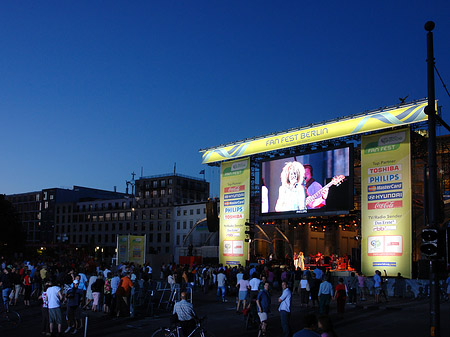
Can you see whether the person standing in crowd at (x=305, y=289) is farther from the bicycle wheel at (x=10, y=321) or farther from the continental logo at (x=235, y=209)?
the continental logo at (x=235, y=209)

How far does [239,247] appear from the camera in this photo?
4016 cm

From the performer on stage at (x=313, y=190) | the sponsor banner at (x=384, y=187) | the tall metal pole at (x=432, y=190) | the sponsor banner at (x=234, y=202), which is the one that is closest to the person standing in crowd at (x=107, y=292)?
the tall metal pole at (x=432, y=190)

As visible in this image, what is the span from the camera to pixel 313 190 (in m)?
35.2

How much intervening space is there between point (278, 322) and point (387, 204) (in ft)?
48.5

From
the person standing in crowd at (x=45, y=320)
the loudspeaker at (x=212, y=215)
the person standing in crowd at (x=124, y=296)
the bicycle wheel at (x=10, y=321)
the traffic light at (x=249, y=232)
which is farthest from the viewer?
the loudspeaker at (x=212, y=215)

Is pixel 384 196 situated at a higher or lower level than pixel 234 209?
higher

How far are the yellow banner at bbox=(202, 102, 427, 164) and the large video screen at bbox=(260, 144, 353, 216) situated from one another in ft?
3.44

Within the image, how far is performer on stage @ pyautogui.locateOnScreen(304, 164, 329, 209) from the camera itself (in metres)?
34.5

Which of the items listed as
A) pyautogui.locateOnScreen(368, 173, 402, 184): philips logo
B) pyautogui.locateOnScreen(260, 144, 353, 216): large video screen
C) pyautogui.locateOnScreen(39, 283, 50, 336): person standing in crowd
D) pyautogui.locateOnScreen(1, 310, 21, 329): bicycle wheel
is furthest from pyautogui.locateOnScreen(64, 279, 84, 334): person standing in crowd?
pyautogui.locateOnScreen(260, 144, 353, 216): large video screen

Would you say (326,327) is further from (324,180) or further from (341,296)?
(324,180)

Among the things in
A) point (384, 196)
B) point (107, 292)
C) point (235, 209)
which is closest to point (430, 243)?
point (107, 292)

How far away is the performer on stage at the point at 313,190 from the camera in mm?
34469

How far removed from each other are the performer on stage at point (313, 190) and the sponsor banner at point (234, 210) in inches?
243

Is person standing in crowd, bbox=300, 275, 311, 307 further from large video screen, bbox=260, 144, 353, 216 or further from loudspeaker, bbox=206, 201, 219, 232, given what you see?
loudspeaker, bbox=206, 201, 219, 232
